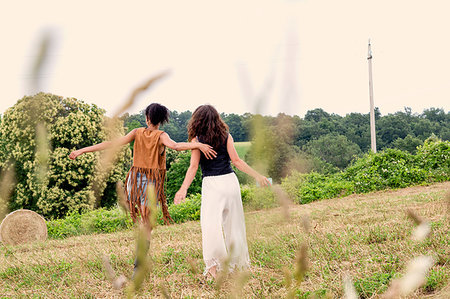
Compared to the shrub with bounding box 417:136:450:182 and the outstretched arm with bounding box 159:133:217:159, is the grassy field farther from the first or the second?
the shrub with bounding box 417:136:450:182

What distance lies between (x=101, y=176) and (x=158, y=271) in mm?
3450

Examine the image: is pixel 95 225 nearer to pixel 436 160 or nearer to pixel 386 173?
pixel 386 173

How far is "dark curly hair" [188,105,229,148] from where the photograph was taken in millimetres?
3416

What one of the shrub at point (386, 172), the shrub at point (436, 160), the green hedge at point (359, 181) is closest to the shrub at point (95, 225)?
the green hedge at point (359, 181)

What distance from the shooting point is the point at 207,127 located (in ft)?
11.3

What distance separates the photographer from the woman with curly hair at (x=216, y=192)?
3.43 m

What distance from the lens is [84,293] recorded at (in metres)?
3.31

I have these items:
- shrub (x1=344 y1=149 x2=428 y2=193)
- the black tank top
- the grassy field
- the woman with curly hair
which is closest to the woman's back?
the woman with curly hair

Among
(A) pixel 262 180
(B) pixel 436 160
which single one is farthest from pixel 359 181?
(A) pixel 262 180

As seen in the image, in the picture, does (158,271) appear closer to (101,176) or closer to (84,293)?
(84,293)

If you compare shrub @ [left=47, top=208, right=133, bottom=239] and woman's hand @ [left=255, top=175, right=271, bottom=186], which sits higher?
woman's hand @ [left=255, top=175, right=271, bottom=186]

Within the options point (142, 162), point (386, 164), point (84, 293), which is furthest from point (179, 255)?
point (386, 164)

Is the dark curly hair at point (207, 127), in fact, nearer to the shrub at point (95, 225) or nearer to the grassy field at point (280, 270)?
the grassy field at point (280, 270)

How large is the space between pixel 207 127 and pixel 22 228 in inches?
345
